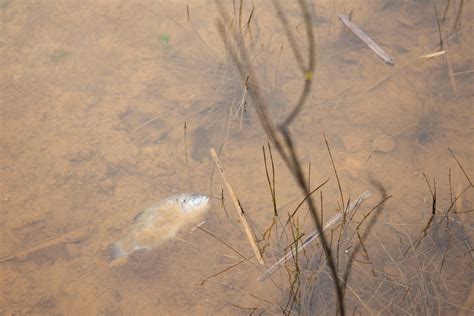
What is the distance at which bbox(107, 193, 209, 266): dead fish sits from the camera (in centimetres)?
231

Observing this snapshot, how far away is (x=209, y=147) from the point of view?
2635mm

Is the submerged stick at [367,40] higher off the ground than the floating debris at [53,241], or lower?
higher

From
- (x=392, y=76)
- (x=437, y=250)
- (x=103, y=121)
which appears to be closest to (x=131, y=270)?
(x=103, y=121)

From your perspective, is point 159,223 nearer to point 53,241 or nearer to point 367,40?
point 53,241

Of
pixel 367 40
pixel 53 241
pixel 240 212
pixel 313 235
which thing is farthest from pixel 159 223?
pixel 367 40

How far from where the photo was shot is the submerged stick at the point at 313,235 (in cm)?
223

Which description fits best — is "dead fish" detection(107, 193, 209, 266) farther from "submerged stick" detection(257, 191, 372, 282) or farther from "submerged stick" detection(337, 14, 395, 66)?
"submerged stick" detection(337, 14, 395, 66)

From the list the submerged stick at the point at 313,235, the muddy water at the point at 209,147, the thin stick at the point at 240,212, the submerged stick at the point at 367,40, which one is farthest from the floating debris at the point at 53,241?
the submerged stick at the point at 367,40

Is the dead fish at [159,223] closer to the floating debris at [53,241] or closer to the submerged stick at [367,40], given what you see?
the floating debris at [53,241]

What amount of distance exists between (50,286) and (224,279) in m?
0.74

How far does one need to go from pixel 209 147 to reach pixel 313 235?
693 mm

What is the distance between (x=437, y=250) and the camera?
229 cm

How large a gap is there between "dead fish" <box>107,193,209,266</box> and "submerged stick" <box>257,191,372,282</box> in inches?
16.2

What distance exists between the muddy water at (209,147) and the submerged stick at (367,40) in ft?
0.16
